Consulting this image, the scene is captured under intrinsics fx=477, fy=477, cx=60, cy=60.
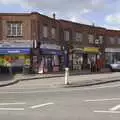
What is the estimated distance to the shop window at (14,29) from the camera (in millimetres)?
51250

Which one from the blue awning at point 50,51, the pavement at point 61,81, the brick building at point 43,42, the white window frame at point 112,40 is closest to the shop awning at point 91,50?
the brick building at point 43,42

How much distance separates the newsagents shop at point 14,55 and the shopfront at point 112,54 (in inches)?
985

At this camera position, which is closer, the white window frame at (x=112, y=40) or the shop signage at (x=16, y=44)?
the shop signage at (x=16, y=44)

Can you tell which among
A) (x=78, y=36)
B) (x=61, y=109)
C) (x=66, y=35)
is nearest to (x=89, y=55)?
(x=78, y=36)

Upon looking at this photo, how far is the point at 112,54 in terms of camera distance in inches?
2995

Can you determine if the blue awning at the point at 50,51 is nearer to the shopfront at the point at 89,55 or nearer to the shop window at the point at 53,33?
the shop window at the point at 53,33

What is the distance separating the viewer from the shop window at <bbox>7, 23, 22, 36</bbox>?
168 ft

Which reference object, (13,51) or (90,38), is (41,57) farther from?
(90,38)

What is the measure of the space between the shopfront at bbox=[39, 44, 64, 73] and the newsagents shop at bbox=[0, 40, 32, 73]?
1934mm

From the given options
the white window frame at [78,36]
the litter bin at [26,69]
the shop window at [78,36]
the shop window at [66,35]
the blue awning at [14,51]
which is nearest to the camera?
the litter bin at [26,69]

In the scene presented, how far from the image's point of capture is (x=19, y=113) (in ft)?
49.6

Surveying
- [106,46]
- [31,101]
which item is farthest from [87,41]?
[31,101]

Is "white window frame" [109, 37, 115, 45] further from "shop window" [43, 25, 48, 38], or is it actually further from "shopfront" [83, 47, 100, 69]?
"shop window" [43, 25, 48, 38]

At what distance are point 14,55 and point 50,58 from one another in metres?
5.87
